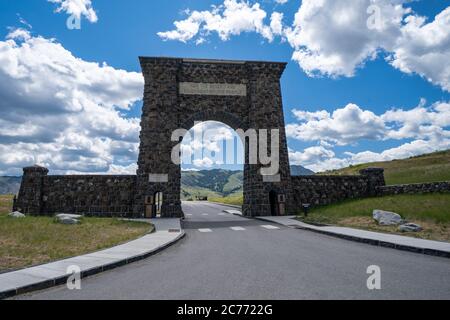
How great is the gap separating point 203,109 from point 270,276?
65.1 feet

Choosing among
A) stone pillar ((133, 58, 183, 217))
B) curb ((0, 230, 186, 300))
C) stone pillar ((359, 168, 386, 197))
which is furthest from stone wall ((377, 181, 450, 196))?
curb ((0, 230, 186, 300))

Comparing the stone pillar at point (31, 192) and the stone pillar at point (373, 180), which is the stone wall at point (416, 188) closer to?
the stone pillar at point (373, 180)

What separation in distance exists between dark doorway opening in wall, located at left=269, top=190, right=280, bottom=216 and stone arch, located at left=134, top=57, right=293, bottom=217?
0.68m

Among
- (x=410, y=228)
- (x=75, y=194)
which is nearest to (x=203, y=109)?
(x=75, y=194)

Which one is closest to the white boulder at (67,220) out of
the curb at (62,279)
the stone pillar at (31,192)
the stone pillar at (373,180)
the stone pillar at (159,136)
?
the stone pillar at (159,136)

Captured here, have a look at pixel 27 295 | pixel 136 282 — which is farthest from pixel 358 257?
pixel 27 295

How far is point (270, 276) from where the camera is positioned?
679 cm

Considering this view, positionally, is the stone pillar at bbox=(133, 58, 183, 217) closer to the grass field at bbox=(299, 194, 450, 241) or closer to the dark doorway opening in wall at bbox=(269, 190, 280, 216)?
the dark doorway opening in wall at bbox=(269, 190, 280, 216)

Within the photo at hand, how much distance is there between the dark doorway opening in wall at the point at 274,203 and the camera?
82.4ft

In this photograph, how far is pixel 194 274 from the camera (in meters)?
7.08

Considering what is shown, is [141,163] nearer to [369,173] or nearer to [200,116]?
[200,116]

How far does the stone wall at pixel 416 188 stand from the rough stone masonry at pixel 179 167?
179 cm

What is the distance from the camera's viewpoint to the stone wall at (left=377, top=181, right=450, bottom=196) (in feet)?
64.0

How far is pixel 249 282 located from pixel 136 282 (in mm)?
2173
